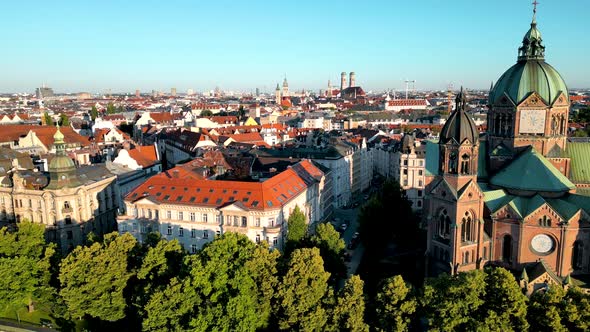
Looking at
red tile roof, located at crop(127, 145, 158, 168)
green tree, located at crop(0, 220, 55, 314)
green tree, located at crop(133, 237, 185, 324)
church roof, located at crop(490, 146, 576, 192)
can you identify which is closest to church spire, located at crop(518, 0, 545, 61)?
church roof, located at crop(490, 146, 576, 192)

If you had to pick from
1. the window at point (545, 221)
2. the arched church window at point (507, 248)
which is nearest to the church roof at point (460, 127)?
the window at point (545, 221)

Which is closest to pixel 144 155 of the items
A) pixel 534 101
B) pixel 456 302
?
pixel 534 101

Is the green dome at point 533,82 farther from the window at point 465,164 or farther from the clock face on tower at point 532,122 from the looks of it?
the window at point 465,164

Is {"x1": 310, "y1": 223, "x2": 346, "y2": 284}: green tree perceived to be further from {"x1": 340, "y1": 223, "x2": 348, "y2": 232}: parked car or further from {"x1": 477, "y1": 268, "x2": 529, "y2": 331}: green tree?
{"x1": 340, "y1": 223, "x2": 348, "y2": 232}: parked car

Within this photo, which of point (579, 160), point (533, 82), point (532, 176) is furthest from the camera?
point (579, 160)

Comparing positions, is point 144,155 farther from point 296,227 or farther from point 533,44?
point 533,44
